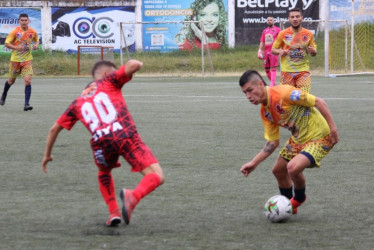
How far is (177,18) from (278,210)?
3537 centimetres

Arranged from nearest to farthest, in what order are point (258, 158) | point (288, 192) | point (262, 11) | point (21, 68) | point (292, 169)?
point (292, 169)
point (258, 158)
point (288, 192)
point (21, 68)
point (262, 11)

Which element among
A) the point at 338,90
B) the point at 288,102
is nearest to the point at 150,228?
the point at 288,102

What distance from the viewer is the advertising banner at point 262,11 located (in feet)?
130

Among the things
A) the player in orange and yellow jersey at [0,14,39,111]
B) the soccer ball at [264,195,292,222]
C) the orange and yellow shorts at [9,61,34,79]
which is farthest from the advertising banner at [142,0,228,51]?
the soccer ball at [264,195,292,222]

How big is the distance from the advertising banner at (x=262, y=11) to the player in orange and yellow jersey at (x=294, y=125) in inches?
1319

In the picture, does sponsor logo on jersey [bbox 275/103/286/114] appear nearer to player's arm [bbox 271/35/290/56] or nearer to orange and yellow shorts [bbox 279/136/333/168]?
orange and yellow shorts [bbox 279/136/333/168]

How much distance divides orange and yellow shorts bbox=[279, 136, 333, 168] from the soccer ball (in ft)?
1.22

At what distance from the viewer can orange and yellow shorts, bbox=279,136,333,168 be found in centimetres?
596

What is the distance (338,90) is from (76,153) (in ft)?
43.2

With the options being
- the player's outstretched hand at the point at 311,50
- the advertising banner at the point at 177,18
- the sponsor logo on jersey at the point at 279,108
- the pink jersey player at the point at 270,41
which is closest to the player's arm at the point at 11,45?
the player's outstretched hand at the point at 311,50

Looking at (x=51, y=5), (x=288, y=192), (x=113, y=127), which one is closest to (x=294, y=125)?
(x=288, y=192)

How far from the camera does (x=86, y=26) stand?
131 ft

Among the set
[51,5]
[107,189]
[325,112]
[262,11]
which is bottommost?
[107,189]

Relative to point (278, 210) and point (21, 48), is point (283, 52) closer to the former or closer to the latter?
point (21, 48)
